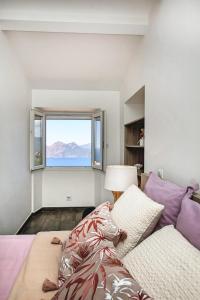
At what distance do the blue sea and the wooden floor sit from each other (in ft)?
2.97

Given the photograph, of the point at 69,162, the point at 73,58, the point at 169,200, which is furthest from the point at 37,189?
the point at 169,200

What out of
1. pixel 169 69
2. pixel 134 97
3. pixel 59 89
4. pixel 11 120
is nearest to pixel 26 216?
pixel 11 120

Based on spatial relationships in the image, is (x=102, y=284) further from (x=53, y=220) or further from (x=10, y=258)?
(x=53, y=220)

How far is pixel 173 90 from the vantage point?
1.78 meters

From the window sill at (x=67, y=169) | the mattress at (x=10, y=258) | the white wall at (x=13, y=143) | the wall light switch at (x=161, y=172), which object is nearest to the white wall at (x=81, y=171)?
the window sill at (x=67, y=169)

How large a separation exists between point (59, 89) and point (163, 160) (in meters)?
3.03

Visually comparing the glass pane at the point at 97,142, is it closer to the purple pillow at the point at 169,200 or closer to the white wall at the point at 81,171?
the white wall at the point at 81,171

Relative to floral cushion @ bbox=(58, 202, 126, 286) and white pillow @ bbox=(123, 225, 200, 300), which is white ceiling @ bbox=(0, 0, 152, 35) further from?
white pillow @ bbox=(123, 225, 200, 300)

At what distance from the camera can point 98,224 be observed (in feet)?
4.22

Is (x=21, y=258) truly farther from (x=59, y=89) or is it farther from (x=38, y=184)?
(x=59, y=89)

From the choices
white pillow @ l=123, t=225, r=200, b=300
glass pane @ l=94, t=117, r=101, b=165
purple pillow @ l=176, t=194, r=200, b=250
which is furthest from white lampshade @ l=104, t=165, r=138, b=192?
glass pane @ l=94, t=117, r=101, b=165

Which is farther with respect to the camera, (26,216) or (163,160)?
(26,216)

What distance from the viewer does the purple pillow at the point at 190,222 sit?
38.0 inches

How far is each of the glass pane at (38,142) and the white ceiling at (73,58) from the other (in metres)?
0.65
